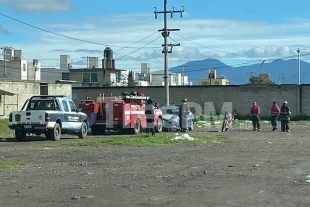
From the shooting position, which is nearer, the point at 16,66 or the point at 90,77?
the point at 16,66

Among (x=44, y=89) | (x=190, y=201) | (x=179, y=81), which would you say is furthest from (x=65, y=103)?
(x=179, y=81)

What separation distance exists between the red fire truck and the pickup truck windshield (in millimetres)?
4096

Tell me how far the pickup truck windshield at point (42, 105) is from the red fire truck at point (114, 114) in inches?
161

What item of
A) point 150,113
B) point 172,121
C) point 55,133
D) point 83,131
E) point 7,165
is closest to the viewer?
point 7,165

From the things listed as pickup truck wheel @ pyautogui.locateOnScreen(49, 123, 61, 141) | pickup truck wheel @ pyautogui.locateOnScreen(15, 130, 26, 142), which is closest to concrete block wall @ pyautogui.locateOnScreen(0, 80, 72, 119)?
pickup truck wheel @ pyautogui.locateOnScreen(15, 130, 26, 142)

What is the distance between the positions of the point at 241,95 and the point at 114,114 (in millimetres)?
30042

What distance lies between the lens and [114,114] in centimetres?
2953

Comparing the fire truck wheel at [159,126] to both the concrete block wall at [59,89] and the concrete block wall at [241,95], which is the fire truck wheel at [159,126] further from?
the concrete block wall at [241,95]

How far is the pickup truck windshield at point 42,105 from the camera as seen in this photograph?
84.9 ft

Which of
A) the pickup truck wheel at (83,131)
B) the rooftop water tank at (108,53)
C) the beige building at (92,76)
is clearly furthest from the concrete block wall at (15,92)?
the beige building at (92,76)

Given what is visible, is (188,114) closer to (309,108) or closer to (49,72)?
(309,108)

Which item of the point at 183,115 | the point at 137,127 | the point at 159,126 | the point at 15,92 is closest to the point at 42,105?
the point at 137,127

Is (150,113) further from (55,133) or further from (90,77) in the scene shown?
(90,77)

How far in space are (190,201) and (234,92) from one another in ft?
160
